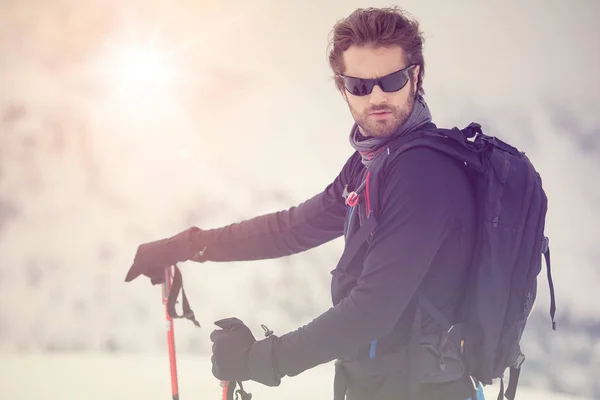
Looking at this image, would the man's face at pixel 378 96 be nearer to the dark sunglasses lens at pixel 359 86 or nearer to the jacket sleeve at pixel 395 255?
Answer: the dark sunglasses lens at pixel 359 86

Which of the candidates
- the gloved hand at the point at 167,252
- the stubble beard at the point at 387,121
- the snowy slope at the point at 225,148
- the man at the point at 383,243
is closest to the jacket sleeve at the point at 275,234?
the gloved hand at the point at 167,252

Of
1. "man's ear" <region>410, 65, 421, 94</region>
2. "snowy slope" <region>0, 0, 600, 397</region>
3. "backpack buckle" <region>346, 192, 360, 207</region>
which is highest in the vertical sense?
"snowy slope" <region>0, 0, 600, 397</region>

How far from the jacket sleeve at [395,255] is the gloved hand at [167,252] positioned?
2.03ft

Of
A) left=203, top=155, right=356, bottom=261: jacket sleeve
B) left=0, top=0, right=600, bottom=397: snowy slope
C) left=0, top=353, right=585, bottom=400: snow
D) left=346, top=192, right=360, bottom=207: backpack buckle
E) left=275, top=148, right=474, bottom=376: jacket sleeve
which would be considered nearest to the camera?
left=275, top=148, right=474, bottom=376: jacket sleeve

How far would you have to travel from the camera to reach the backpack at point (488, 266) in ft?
3.42

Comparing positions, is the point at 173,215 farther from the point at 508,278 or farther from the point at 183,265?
the point at 508,278

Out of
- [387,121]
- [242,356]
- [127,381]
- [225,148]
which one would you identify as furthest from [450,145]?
[225,148]

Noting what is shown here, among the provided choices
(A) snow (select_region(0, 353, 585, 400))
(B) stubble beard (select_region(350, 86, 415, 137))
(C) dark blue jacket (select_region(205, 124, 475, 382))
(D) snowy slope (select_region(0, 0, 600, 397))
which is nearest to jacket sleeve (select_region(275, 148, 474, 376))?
(C) dark blue jacket (select_region(205, 124, 475, 382))

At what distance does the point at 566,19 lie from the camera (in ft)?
11.9

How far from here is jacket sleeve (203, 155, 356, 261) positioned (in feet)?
5.08

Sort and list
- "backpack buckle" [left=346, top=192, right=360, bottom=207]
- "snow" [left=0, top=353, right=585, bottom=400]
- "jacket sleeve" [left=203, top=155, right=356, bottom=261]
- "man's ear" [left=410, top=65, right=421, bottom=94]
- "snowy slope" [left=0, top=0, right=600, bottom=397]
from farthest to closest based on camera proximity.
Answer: "snowy slope" [left=0, top=0, right=600, bottom=397], "snow" [left=0, top=353, right=585, bottom=400], "jacket sleeve" [left=203, top=155, right=356, bottom=261], "man's ear" [left=410, top=65, right=421, bottom=94], "backpack buckle" [left=346, top=192, right=360, bottom=207]

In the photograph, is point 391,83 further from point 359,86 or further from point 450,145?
point 450,145

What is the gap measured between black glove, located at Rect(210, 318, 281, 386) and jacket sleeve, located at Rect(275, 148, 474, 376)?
0.07 metres

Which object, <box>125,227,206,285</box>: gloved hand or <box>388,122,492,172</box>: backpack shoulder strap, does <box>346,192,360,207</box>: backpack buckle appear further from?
<box>125,227,206,285</box>: gloved hand
